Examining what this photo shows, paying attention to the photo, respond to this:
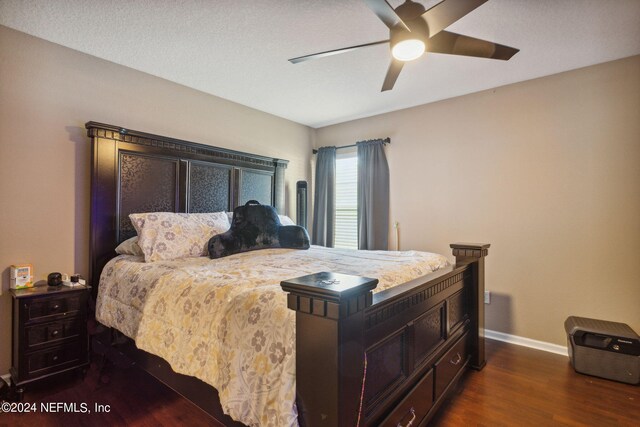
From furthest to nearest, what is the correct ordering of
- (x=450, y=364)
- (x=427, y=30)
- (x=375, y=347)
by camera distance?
(x=450, y=364) → (x=427, y=30) → (x=375, y=347)

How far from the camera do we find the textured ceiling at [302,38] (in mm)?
1987

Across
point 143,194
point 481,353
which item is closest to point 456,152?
point 481,353

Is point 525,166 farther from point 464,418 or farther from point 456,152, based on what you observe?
point 464,418

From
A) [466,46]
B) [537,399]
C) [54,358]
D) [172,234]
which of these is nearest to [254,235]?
[172,234]

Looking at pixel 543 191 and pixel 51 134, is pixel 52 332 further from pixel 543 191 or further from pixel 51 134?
pixel 543 191

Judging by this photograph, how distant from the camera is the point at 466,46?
6.28ft

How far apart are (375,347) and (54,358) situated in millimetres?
2261

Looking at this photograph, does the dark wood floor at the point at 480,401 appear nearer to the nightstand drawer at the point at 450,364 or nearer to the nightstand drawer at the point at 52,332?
the nightstand drawer at the point at 450,364

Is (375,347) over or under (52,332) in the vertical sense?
over

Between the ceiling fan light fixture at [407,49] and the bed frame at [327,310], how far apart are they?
4.30 feet

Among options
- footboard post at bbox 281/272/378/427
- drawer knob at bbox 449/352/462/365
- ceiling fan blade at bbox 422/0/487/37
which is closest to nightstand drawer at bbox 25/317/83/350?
footboard post at bbox 281/272/378/427

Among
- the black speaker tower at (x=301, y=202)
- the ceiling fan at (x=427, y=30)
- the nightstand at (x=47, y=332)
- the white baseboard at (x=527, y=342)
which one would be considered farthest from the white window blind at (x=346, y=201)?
the nightstand at (x=47, y=332)

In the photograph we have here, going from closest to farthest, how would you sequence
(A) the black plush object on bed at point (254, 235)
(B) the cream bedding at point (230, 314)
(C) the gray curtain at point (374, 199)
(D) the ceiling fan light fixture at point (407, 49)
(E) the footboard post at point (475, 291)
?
(B) the cream bedding at point (230, 314), (D) the ceiling fan light fixture at point (407, 49), (E) the footboard post at point (475, 291), (A) the black plush object on bed at point (254, 235), (C) the gray curtain at point (374, 199)

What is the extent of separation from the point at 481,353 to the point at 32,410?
3.06 m
